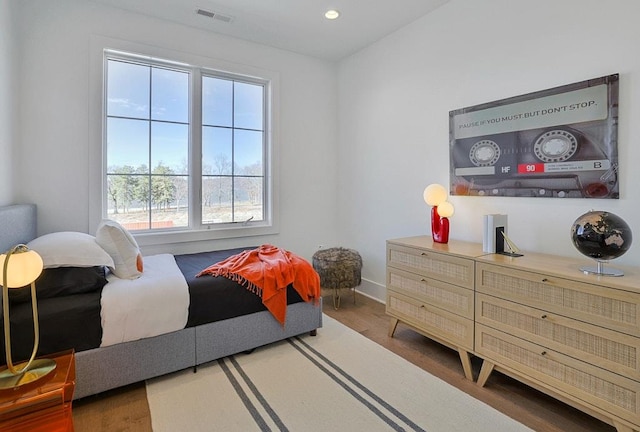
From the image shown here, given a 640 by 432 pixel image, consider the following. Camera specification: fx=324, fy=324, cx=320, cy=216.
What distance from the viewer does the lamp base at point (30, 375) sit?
4.31 ft

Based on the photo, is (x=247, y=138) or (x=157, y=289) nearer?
(x=157, y=289)

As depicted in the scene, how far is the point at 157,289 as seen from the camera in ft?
6.89

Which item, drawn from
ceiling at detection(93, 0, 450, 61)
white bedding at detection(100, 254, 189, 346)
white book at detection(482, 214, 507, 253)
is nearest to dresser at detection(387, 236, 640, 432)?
white book at detection(482, 214, 507, 253)

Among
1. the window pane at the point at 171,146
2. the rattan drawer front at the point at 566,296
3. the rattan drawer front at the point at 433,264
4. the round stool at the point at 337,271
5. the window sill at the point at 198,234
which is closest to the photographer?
the rattan drawer front at the point at 566,296

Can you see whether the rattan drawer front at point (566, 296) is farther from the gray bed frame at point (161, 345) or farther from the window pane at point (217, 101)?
the window pane at point (217, 101)

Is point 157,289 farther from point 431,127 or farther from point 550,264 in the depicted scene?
point 431,127

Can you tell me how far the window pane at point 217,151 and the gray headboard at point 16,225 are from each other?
150cm

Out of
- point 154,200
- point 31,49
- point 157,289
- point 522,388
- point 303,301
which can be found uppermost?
point 31,49

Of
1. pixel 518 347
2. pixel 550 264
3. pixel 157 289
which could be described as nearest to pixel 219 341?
pixel 157 289

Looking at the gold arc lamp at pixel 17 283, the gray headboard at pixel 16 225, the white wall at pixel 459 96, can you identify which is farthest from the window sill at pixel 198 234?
the gold arc lamp at pixel 17 283

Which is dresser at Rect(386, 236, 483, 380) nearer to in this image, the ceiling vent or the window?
the window

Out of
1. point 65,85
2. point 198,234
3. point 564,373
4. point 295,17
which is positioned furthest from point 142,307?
point 295,17

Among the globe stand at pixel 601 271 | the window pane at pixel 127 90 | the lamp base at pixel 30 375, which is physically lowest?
the lamp base at pixel 30 375

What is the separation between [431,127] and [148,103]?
9.09 feet
